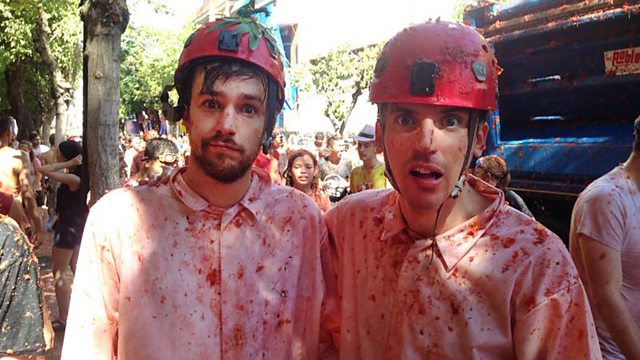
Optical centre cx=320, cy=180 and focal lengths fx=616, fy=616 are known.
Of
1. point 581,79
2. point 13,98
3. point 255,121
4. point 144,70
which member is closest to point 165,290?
point 255,121

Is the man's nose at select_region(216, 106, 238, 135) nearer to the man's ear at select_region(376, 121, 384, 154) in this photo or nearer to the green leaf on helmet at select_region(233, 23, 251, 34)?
the green leaf on helmet at select_region(233, 23, 251, 34)

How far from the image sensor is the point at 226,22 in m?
2.32

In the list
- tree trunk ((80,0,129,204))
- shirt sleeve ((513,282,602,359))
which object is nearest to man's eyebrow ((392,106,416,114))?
shirt sleeve ((513,282,602,359))

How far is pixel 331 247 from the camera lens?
2.44 meters

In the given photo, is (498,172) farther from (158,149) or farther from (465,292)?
(465,292)

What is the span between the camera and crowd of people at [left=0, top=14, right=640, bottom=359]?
1.94 m

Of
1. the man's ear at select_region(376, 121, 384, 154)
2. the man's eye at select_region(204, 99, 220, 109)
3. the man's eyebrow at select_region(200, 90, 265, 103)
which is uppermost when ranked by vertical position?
the man's eyebrow at select_region(200, 90, 265, 103)

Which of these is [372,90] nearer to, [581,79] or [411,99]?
[411,99]

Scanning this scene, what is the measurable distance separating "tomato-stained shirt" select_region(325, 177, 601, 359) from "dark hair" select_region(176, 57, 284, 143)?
0.60m

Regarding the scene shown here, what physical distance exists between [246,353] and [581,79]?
4.72 m

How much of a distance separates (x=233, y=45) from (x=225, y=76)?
0.12 m

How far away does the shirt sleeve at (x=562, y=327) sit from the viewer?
1842 mm

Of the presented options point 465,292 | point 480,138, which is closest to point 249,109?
point 480,138

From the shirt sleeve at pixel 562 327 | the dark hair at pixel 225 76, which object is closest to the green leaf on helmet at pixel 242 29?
the dark hair at pixel 225 76
